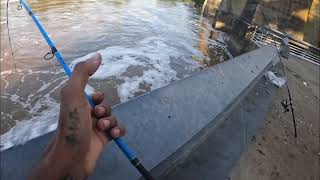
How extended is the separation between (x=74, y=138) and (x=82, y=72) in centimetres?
36

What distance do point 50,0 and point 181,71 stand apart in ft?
55.0

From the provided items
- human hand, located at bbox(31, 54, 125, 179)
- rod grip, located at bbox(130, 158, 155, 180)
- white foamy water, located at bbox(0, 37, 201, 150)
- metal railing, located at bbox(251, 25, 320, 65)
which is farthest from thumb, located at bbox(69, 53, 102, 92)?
metal railing, located at bbox(251, 25, 320, 65)

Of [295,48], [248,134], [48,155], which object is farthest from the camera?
[295,48]

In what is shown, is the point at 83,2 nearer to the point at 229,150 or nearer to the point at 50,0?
the point at 50,0

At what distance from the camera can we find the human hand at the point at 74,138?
1248 millimetres

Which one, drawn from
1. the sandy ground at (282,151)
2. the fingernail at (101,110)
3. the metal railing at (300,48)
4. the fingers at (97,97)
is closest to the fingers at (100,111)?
the fingernail at (101,110)

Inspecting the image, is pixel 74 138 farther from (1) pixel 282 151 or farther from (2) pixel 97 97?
(1) pixel 282 151

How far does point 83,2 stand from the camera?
2270 cm

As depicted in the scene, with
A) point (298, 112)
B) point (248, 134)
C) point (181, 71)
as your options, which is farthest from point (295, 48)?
point (248, 134)

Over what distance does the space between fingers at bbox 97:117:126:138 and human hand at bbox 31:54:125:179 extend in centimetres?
7

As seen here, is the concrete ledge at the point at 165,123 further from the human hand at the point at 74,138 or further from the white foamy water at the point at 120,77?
the white foamy water at the point at 120,77

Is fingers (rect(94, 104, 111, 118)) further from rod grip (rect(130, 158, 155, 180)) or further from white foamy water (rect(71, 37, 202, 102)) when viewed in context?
white foamy water (rect(71, 37, 202, 102))

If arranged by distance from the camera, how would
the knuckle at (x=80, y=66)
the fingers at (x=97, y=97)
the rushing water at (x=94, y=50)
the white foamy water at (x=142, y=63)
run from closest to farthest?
the knuckle at (x=80, y=66), the fingers at (x=97, y=97), the rushing water at (x=94, y=50), the white foamy water at (x=142, y=63)

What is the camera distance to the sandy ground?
9.57 ft
